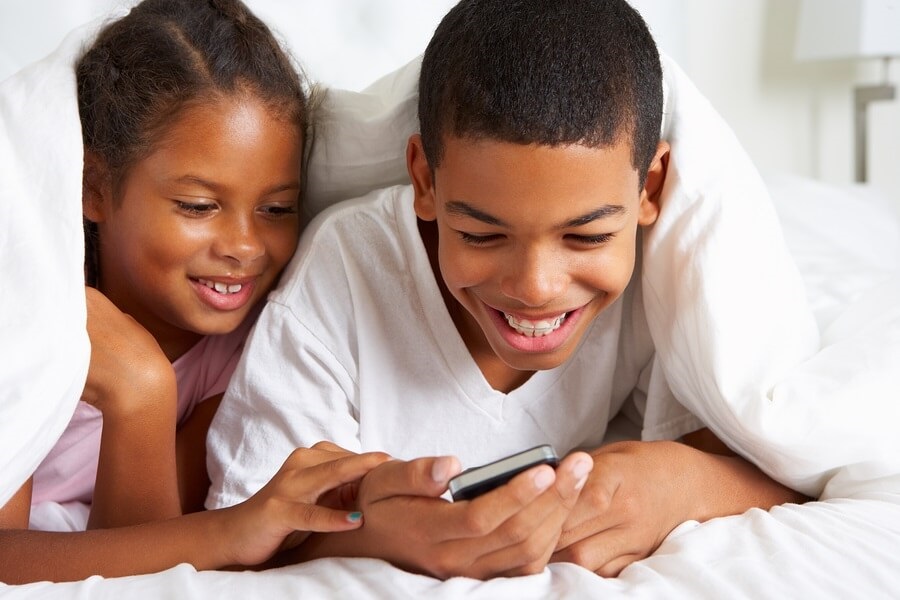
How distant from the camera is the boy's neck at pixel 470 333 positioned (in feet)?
3.68

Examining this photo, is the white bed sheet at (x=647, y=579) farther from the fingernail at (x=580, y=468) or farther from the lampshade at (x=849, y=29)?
the lampshade at (x=849, y=29)

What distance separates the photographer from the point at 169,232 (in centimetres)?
108

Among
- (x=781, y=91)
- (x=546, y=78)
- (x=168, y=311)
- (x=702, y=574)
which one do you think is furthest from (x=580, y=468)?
(x=781, y=91)

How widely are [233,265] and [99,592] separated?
447mm

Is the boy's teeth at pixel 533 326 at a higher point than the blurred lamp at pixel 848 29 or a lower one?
lower

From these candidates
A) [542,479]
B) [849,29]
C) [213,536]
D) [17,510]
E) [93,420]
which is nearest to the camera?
[542,479]

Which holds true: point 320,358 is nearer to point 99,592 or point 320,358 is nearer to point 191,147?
point 191,147

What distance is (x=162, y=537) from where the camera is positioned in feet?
2.80

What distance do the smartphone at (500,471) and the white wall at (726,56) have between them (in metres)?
1.14

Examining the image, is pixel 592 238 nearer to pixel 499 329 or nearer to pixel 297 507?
pixel 499 329

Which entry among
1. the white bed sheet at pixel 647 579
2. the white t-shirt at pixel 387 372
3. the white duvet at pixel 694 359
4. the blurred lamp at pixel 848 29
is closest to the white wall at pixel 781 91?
the blurred lamp at pixel 848 29

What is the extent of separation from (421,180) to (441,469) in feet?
1.27

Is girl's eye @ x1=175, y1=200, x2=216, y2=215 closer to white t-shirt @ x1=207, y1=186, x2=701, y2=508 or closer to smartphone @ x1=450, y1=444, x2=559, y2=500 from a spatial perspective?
white t-shirt @ x1=207, y1=186, x2=701, y2=508

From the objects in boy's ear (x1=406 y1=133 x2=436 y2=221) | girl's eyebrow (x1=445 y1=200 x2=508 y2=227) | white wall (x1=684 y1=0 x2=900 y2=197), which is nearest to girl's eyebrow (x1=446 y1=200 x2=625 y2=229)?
girl's eyebrow (x1=445 y1=200 x2=508 y2=227)
